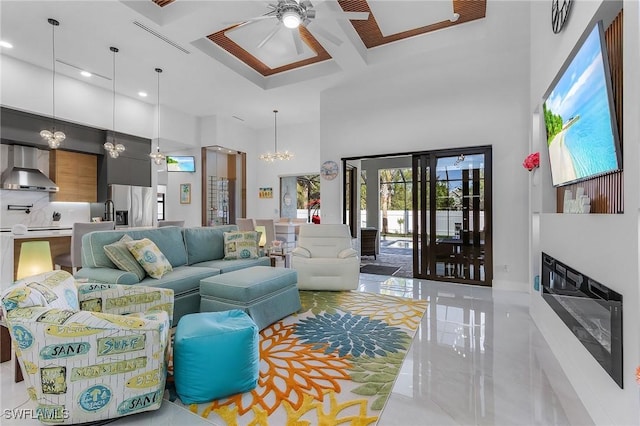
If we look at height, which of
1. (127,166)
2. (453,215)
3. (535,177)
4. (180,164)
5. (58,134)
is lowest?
(453,215)

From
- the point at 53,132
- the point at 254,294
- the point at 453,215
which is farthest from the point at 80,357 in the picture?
the point at 453,215

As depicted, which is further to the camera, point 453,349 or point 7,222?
point 7,222

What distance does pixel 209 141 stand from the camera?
24.8ft

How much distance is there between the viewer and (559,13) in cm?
232

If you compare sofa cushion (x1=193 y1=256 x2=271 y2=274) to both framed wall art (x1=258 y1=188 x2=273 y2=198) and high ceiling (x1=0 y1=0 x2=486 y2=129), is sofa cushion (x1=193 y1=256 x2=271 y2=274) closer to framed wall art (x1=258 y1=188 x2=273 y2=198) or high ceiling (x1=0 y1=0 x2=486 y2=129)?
high ceiling (x1=0 y1=0 x2=486 y2=129)

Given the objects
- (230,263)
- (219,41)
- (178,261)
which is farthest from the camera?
(219,41)

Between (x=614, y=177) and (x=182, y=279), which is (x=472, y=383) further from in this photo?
(x=182, y=279)

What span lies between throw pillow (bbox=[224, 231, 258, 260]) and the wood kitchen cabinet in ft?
12.5

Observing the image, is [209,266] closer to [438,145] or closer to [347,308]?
[347,308]

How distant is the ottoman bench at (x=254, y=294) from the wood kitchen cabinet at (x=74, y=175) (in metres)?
4.63

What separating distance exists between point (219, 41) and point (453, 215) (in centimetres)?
451

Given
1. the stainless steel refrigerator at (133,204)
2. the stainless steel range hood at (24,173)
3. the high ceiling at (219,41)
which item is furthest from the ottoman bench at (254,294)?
the stainless steel refrigerator at (133,204)

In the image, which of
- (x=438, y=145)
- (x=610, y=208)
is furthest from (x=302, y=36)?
(x=610, y=208)

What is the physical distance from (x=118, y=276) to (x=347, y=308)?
2262mm
